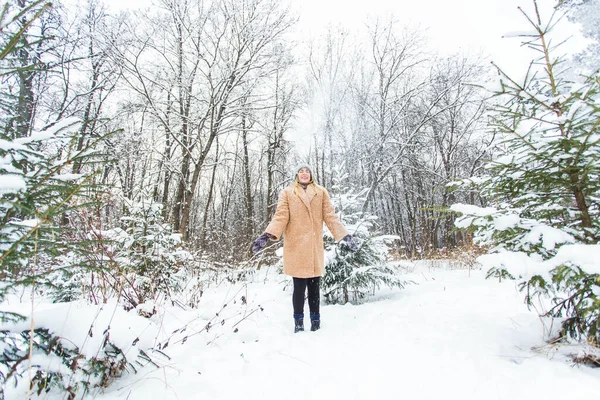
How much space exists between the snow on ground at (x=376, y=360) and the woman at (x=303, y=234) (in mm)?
340

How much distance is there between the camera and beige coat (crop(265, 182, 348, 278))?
10.3ft

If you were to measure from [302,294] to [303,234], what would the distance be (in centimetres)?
65

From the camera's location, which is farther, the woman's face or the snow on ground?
the woman's face

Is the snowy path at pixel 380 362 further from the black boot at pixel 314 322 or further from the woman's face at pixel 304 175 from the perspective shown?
the woman's face at pixel 304 175

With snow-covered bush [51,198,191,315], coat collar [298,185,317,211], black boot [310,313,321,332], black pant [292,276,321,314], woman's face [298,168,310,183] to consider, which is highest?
woman's face [298,168,310,183]

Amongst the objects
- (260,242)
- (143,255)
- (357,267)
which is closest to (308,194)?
(260,242)

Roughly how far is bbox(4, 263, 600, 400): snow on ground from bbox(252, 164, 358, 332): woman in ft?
1.12

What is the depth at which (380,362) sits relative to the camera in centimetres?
214

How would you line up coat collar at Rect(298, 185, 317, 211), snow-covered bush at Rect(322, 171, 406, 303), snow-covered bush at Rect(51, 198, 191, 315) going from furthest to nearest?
1. snow-covered bush at Rect(322, 171, 406, 303)
2. snow-covered bush at Rect(51, 198, 191, 315)
3. coat collar at Rect(298, 185, 317, 211)

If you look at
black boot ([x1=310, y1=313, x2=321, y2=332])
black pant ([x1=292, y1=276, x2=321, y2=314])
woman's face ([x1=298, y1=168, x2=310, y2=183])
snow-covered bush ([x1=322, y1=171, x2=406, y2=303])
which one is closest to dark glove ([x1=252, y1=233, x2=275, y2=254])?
black pant ([x1=292, y1=276, x2=321, y2=314])

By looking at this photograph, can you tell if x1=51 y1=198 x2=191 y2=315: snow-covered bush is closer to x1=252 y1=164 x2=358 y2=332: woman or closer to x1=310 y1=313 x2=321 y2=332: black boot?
x1=252 y1=164 x2=358 y2=332: woman

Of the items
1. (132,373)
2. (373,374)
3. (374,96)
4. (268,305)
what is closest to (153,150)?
(268,305)

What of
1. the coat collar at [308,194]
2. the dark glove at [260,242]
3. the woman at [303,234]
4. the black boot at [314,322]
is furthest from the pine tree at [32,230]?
the coat collar at [308,194]

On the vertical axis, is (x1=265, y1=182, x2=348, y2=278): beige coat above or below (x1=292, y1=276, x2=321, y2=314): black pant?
above
